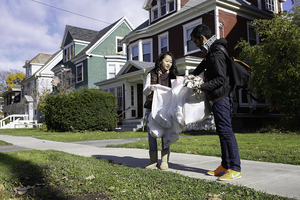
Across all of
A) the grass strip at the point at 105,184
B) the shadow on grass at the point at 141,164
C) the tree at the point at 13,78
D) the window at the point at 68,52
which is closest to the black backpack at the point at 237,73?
the grass strip at the point at 105,184

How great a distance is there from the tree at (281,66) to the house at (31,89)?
69.3 ft

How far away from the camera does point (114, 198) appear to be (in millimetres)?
2744

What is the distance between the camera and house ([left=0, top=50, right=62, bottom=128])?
29.9 metres

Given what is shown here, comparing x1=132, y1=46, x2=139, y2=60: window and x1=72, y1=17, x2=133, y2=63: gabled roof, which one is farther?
x1=72, y1=17, x2=133, y2=63: gabled roof

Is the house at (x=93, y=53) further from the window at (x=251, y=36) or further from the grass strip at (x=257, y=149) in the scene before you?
the grass strip at (x=257, y=149)

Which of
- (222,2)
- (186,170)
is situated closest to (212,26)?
(222,2)

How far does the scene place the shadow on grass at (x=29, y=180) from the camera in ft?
9.62

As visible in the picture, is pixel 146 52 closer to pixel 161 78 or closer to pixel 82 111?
pixel 82 111

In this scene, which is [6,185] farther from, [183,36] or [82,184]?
[183,36]

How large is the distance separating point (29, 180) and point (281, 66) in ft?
37.9

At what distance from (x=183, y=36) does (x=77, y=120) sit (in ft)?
28.5

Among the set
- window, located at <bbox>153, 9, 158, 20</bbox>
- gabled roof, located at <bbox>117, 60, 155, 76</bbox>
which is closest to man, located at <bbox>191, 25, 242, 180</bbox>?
gabled roof, located at <bbox>117, 60, 155, 76</bbox>

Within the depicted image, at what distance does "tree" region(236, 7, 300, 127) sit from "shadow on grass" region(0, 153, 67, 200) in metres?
10.8

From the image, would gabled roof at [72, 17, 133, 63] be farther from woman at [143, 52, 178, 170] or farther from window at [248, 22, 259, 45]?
woman at [143, 52, 178, 170]
